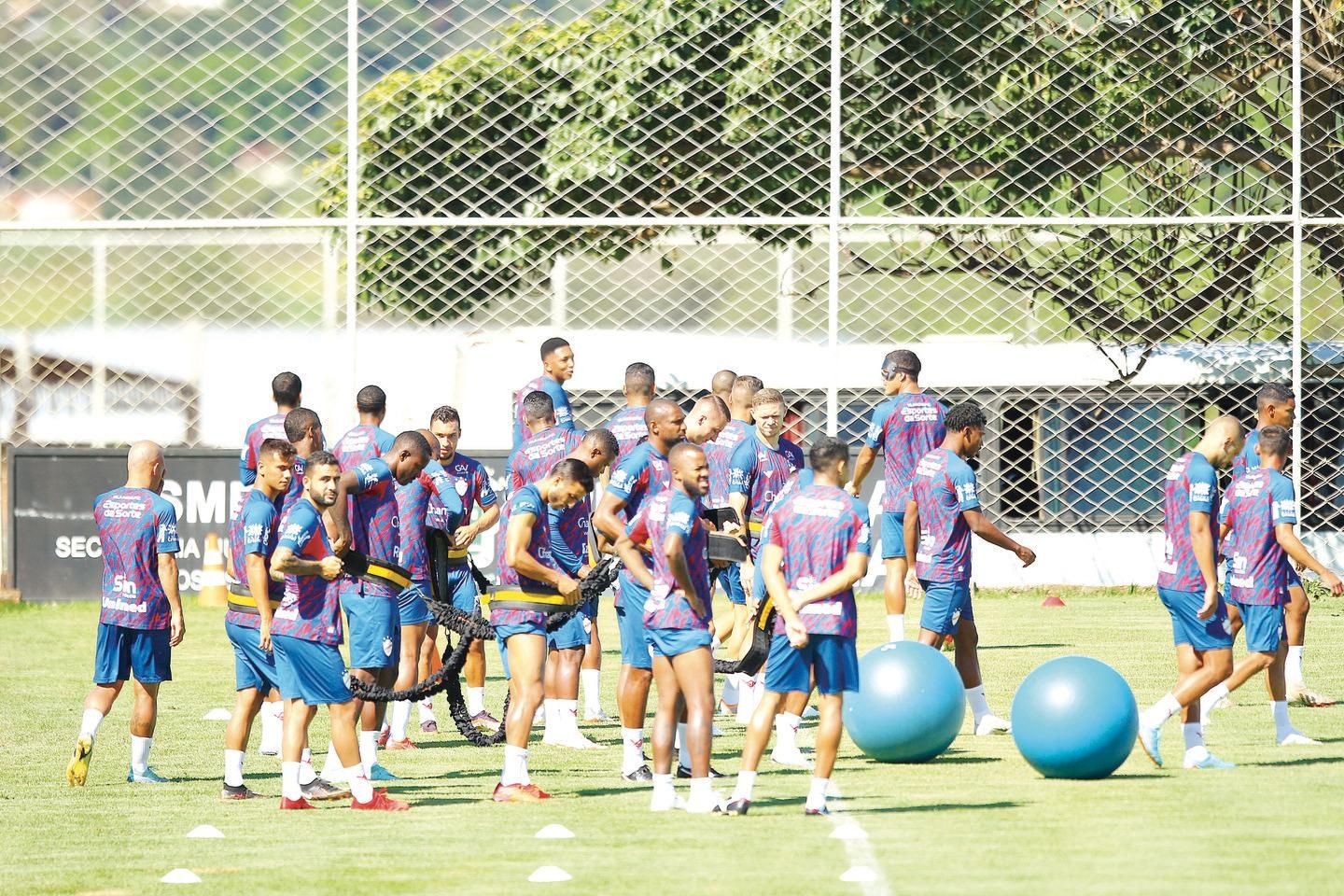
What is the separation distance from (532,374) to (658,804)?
1520 centimetres

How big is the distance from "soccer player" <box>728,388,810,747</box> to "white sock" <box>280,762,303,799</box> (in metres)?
3.16

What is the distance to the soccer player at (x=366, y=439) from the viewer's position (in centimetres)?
1096

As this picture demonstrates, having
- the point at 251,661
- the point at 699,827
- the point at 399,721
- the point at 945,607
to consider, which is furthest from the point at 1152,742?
the point at 251,661

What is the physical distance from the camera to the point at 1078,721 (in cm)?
920

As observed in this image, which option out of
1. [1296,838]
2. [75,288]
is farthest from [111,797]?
[75,288]

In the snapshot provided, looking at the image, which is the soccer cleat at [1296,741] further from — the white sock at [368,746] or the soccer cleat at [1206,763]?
the white sock at [368,746]

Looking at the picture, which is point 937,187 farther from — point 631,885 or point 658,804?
point 631,885

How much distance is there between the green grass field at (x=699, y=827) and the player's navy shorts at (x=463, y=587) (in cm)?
81

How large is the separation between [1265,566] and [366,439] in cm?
494

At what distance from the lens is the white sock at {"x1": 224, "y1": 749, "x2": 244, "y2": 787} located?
9344 mm

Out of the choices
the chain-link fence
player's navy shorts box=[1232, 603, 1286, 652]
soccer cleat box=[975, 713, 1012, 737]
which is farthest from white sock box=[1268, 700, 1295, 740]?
the chain-link fence

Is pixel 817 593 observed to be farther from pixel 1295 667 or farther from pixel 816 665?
pixel 1295 667

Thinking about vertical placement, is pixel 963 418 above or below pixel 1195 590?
above

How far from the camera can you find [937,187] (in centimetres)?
1855
